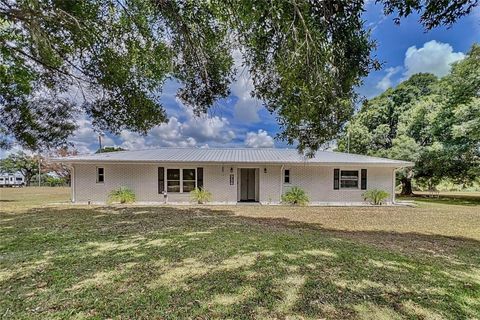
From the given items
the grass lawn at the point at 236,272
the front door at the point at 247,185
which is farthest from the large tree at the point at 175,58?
the front door at the point at 247,185

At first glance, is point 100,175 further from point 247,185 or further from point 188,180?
point 247,185

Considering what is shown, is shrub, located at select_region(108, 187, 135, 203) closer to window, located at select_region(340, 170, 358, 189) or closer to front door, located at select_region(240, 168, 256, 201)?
front door, located at select_region(240, 168, 256, 201)

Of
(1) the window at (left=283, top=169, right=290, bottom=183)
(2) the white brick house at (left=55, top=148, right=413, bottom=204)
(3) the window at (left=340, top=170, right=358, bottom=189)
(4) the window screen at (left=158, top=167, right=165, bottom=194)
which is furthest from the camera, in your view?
(3) the window at (left=340, top=170, right=358, bottom=189)

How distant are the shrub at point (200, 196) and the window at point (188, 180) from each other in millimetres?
547

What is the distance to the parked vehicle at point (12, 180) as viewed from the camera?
49431mm

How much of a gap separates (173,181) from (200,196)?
1.87m

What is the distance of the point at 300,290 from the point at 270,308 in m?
0.65

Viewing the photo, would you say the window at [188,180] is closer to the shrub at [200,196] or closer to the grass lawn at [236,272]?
the shrub at [200,196]

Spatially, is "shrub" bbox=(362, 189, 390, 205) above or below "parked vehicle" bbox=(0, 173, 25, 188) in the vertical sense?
above

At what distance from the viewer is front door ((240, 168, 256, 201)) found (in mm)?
17094

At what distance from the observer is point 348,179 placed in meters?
15.9

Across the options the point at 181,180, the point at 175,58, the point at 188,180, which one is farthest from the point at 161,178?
the point at 175,58

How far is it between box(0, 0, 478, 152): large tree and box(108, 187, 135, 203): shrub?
17.0ft

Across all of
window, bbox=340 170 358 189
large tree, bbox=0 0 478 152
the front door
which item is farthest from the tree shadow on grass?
the front door
